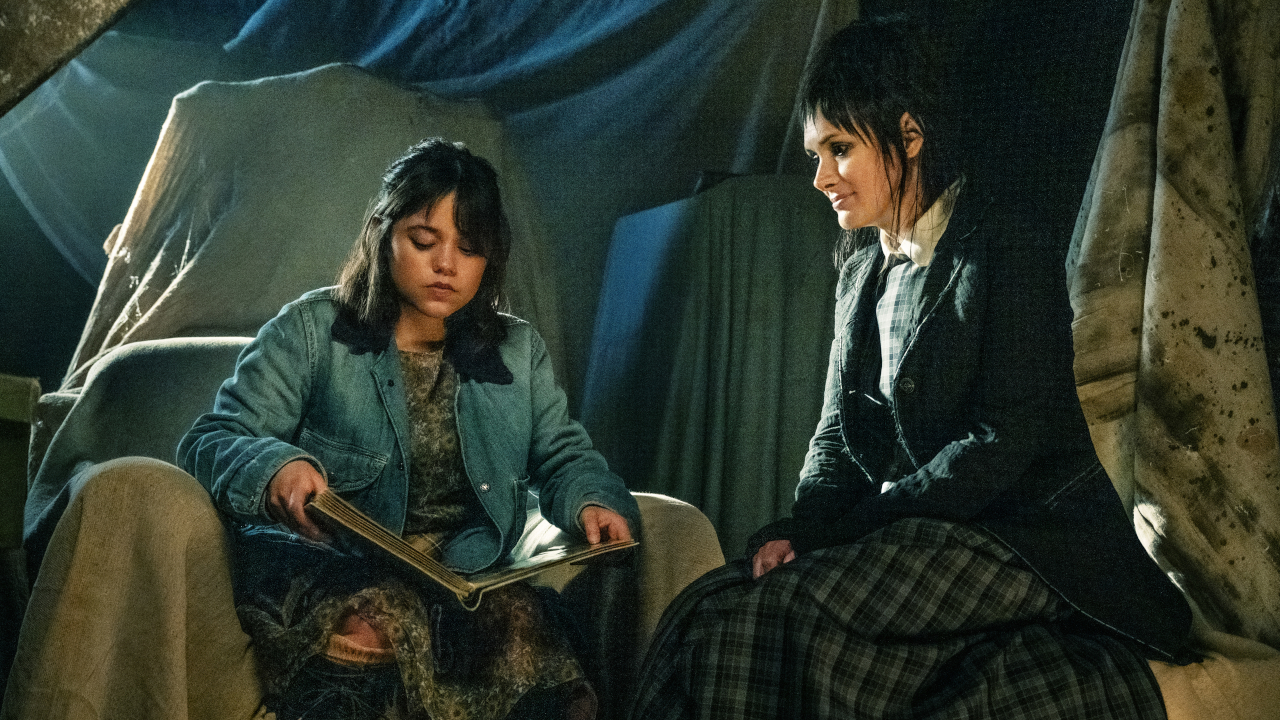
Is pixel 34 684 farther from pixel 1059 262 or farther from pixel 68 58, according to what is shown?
pixel 1059 262

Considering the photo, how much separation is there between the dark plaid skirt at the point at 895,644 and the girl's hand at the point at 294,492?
516mm

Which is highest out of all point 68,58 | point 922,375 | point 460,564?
point 68,58

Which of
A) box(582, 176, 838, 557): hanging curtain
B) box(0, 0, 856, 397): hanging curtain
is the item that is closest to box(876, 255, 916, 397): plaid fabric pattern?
box(582, 176, 838, 557): hanging curtain

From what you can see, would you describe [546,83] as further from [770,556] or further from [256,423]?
[770,556]

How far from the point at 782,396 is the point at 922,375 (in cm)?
33

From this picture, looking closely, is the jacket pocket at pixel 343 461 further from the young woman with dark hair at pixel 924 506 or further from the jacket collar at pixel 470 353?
the young woman with dark hair at pixel 924 506

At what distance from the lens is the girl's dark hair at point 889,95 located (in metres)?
1.67

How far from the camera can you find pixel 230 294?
2.00m

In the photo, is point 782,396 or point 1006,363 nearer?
point 1006,363

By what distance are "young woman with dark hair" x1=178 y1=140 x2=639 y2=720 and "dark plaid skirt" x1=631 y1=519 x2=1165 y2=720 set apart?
0.24 meters

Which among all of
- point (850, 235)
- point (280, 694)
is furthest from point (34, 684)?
point (850, 235)

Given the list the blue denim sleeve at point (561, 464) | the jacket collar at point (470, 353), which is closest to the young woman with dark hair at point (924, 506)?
the blue denim sleeve at point (561, 464)

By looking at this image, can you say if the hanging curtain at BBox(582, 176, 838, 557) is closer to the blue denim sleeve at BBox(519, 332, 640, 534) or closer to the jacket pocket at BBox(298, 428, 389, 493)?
the blue denim sleeve at BBox(519, 332, 640, 534)

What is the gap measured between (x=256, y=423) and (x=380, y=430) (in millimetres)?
179
